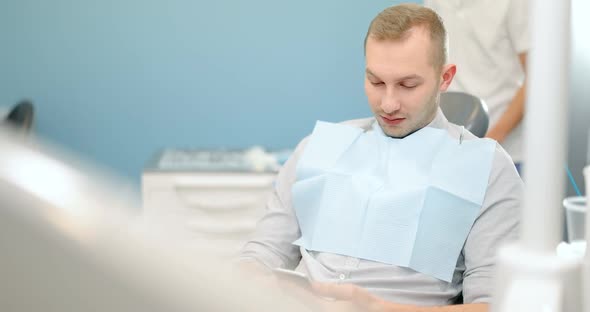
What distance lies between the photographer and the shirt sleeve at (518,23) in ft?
8.66

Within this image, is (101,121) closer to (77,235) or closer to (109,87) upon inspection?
(109,87)

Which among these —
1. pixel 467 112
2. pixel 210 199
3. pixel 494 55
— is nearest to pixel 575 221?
pixel 467 112

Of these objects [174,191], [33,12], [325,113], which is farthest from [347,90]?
[33,12]

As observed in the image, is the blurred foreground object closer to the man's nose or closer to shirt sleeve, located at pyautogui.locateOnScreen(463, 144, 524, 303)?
shirt sleeve, located at pyautogui.locateOnScreen(463, 144, 524, 303)

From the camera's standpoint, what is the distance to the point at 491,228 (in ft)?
4.88

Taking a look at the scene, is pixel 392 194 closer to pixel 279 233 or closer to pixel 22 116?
pixel 279 233

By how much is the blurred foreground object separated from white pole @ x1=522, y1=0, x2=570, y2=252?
24 centimetres

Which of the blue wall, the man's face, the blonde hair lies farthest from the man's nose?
the blue wall

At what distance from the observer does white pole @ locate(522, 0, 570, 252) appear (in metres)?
0.46

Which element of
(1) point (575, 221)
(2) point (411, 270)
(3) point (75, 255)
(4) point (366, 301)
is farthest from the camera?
(1) point (575, 221)

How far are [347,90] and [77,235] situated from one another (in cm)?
356

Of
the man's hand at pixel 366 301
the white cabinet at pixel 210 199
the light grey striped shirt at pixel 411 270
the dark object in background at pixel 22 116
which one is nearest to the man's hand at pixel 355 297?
the man's hand at pixel 366 301

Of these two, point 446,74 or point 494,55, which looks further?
point 494,55

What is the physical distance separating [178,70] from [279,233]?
2.20 meters
